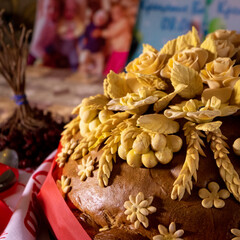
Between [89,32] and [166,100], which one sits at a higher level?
[166,100]

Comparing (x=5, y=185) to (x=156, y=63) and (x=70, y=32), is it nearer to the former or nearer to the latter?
(x=156, y=63)

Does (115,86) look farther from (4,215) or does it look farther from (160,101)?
(4,215)

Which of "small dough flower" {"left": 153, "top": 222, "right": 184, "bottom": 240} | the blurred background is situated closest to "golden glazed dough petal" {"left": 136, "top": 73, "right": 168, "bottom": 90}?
"small dough flower" {"left": 153, "top": 222, "right": 184, "bottom": 240}

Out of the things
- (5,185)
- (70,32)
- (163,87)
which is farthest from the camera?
(70,32)

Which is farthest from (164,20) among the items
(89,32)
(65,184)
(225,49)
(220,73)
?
(65,184)

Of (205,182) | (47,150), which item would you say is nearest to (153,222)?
(205,182)

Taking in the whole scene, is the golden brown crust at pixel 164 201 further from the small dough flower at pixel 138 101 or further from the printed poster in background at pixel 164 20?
the printed poster in background at pixel 164 20
